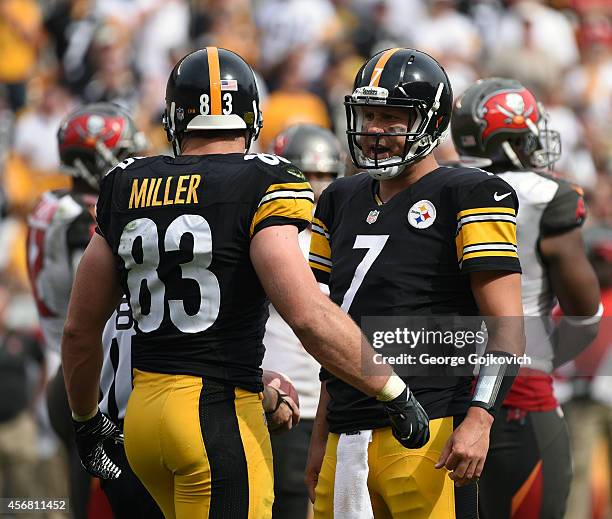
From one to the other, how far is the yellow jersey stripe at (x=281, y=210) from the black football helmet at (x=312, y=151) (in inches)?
98.6

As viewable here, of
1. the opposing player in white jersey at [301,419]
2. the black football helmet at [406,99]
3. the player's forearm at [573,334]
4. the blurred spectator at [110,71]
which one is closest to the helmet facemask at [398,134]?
the black football helmet at [406,99]

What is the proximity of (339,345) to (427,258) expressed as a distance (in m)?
0.59

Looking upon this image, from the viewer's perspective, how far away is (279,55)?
43.2ft

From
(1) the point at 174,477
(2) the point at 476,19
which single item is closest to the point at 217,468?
(1) the point at 174,477

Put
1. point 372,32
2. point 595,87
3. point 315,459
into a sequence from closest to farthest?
1. point 315,459
2. point 595,87
3. point 372,32

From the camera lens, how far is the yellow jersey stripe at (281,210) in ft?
12.7

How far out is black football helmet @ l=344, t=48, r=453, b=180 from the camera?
436 cm

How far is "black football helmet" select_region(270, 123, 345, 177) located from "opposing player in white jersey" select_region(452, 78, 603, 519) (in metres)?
1.18

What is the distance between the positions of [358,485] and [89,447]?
3.11 ft

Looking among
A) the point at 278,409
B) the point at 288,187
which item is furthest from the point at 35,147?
the point at 288,187

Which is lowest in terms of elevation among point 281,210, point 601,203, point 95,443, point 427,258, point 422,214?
point 601,203

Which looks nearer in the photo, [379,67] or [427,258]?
[427,258]

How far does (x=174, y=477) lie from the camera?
13.2 feet

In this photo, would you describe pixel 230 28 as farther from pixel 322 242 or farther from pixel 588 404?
pixel 322 242
